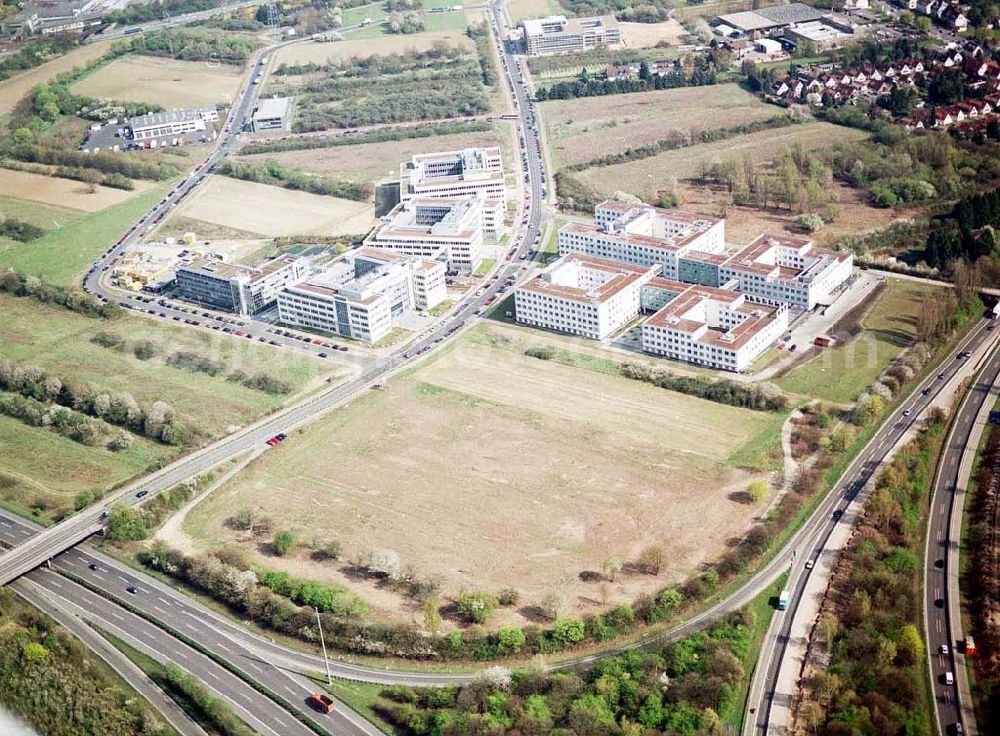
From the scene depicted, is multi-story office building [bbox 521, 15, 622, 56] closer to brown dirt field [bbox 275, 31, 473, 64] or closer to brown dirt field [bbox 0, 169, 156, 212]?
brown dirt field [bbox 275, 31, 473, 64]

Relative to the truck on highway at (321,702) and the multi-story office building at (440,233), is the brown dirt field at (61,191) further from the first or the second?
the truck on highway at (321,702)

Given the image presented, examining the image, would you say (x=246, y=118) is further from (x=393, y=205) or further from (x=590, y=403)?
(x=590, y=403)

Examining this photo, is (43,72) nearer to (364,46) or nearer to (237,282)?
(364,46)

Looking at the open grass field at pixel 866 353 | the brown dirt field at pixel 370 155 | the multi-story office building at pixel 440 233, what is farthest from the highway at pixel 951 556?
the brown dirt field at pixel 370 155

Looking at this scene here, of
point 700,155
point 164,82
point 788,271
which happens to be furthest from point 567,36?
point 788,271

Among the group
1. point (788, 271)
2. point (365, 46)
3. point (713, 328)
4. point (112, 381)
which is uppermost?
point (365, 46)

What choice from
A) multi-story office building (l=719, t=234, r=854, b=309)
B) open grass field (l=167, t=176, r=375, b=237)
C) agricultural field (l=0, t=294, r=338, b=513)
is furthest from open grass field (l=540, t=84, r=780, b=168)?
agricultural field (l=0, t=294, r=338, b=513)
